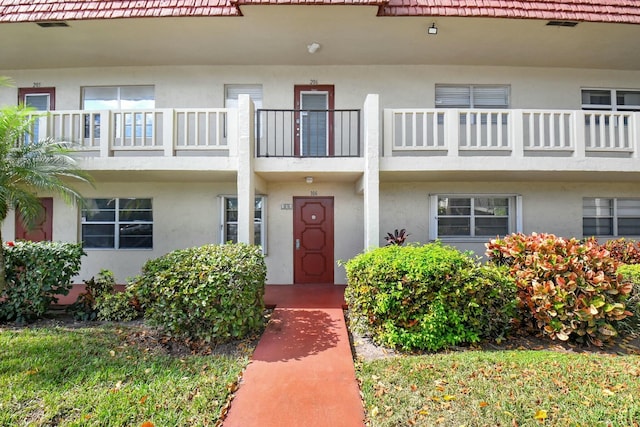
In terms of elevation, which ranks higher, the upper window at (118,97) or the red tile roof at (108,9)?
the red tile roof at (108,9)

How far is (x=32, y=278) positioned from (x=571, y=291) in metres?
9.03

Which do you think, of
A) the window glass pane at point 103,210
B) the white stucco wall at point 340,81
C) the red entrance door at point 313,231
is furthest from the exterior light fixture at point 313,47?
the window glass pane at point 103,210

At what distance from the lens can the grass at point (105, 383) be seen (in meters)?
3.30

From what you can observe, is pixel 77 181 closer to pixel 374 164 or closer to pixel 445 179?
pixel 374 164

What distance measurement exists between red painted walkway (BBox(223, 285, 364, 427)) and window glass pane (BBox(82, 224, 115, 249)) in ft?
18.3

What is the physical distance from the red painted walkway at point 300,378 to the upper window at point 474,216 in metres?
4.23

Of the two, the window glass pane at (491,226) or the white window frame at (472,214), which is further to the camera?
the window glass pane at (491,226)

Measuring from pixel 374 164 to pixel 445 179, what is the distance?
2.63 metres

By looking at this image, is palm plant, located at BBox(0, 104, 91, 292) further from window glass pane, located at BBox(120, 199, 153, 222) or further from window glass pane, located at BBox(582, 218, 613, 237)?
window glass pane, located at BBox(582, 218, 613, 237)

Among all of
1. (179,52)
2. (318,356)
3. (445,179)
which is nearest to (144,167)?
(179,52)

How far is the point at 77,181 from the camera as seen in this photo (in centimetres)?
850

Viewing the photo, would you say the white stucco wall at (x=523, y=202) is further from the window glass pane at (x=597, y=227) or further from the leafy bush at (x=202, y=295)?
the leafy bush at (x=202, y=295)

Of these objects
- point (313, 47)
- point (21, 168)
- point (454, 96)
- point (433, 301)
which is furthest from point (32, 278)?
point (454, 96)

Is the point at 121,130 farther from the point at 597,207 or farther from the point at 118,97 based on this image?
the point at 597,207
